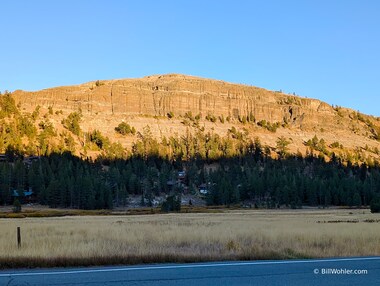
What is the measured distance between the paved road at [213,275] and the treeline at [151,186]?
86.0 metres

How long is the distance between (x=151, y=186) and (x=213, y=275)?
109 meters

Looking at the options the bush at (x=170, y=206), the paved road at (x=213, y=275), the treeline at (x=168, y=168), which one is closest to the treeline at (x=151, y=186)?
the treeline at (x=168, y=168)

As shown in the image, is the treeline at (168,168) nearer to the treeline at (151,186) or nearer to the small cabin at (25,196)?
the treeline at (151,186)

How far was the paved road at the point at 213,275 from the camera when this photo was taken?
1010 centimetres

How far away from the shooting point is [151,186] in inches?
4705

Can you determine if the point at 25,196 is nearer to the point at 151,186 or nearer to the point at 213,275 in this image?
the point at 151,186

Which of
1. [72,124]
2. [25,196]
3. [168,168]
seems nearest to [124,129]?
[72,124]

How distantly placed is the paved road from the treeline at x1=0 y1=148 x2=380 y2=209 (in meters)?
86.0

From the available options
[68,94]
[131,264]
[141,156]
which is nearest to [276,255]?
[131,264]

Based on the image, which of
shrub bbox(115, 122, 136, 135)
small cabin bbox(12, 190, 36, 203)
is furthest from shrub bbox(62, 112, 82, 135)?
small cabin bbox(12, 190, 36, 203)

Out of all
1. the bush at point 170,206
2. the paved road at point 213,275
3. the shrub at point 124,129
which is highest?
the shrub at point 124,129

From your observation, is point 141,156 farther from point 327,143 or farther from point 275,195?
point 327,143

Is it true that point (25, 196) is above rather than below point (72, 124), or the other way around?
A: below

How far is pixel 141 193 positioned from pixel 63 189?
26.9 m
